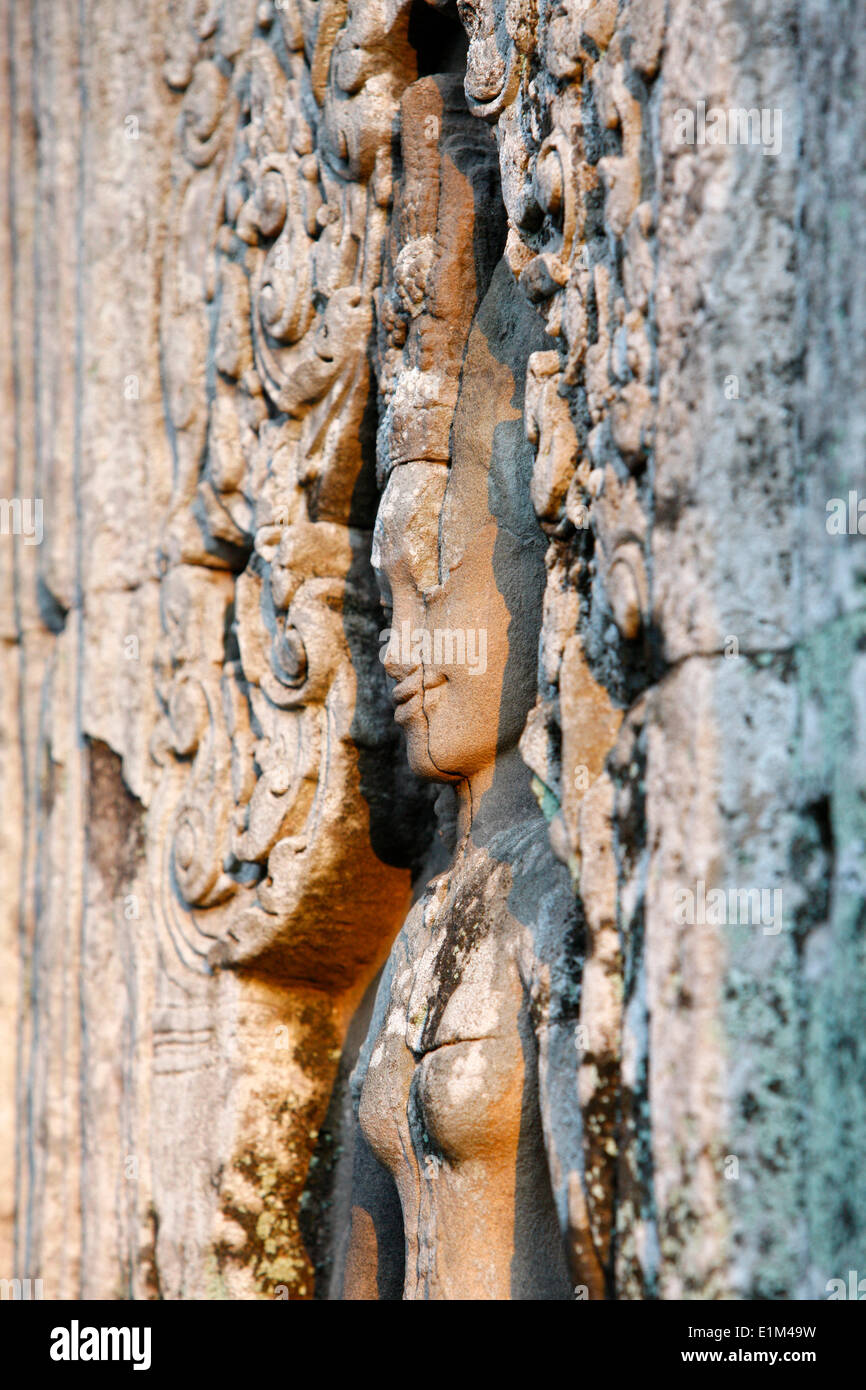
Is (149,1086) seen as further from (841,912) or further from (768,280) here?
(768,280)

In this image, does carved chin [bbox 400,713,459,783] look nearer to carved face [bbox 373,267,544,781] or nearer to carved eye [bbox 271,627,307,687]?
carved face [bbox 373,267,544,781]

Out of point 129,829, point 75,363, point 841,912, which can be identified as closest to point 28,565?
point 75,363

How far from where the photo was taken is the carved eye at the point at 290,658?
9.50 feet

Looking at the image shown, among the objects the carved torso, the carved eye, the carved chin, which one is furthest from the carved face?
the carved eye

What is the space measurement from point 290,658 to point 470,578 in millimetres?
562

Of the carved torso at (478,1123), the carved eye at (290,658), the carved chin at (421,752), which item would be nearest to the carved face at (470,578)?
the carved chin at (421,752)

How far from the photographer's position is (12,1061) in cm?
362

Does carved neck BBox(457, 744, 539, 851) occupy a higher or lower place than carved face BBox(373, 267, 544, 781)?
lower

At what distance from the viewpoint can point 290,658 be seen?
2.91 metres

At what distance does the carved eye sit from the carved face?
1.17 ft

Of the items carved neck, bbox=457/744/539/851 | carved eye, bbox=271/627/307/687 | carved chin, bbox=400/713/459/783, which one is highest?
carved eye, bbox=271/627/307/687

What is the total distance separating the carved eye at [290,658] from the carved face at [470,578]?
357mm

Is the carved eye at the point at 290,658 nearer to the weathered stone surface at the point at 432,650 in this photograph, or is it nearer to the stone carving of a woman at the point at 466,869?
the weathered stone surface at the point at 432,650

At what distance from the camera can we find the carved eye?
2.89 m
